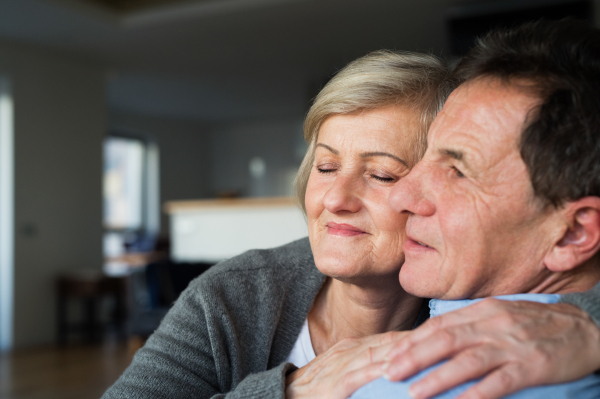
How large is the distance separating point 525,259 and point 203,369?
0.75 m

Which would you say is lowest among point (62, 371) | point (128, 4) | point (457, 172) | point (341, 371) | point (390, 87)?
point (62, 371)

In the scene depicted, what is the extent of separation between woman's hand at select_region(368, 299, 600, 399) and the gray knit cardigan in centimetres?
47

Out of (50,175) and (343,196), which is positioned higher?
(50,175)

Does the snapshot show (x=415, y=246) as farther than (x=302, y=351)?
No

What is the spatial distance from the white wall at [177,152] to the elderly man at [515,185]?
9611 millimetres

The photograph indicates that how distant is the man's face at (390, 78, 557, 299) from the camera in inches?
33.5

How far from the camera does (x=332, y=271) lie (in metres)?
1.24

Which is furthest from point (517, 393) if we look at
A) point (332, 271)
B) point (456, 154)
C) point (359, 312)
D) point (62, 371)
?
point (62, 371)

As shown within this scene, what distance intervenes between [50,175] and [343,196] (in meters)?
6.04

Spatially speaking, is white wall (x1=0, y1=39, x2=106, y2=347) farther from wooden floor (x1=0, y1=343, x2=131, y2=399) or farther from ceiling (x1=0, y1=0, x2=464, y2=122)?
wooden floor (x1=0, y1=343, x2=131, y2=399)

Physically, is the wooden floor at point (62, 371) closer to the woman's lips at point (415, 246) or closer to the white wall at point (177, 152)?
the woman's lips at point (415, 246)

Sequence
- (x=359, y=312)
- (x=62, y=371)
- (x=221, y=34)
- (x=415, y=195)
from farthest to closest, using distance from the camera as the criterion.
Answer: (x=221, y=34), (x=62, y=371), (x=359, y=312), (x=415, y=195)

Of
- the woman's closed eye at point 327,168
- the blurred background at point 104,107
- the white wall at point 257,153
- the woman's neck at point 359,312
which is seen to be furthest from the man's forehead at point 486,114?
the white wall at point 257,153

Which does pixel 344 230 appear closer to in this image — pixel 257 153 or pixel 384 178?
pixel 384 178
